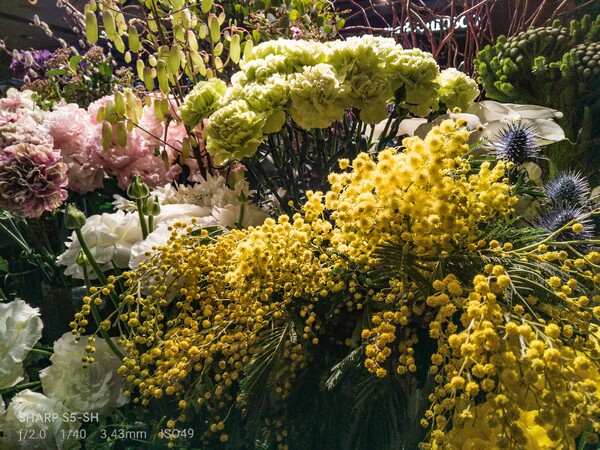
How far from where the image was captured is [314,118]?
69cm

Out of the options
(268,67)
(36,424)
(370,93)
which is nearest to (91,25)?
(268,67)

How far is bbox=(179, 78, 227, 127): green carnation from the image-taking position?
30.3 inches

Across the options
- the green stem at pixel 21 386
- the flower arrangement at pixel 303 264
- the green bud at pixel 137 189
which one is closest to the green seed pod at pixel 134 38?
the flower arrangement at pixel 303 264

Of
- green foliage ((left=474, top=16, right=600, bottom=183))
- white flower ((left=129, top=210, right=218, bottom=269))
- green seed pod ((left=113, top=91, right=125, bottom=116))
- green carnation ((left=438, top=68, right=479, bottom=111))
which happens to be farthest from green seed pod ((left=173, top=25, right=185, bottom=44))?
green foliage ((left=474, top=16, right=600, bottom=183))

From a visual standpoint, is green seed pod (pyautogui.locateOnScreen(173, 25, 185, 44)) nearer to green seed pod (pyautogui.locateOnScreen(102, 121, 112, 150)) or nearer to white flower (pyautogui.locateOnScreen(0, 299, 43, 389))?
green seed pod (pyautogui.locateOnScreen(102, 121, 112, 150))

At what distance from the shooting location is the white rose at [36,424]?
0.72m

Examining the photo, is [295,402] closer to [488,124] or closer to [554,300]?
[554,300]

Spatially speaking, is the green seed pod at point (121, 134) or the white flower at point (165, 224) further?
the green seed pod at point (121, 134)

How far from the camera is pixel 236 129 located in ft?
2.28

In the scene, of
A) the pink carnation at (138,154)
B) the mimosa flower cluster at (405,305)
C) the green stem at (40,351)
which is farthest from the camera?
the pink carnation at (138,154)

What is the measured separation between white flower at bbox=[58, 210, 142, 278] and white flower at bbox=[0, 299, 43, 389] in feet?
0.28

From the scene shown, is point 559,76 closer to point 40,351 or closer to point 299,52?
point 299,52

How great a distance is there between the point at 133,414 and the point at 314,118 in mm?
413

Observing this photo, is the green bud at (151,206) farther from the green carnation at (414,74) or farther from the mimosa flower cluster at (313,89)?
the green carnation at (414,74)
